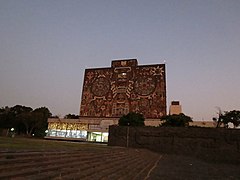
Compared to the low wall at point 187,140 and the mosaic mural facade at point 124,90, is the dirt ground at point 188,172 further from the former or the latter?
the mosaic mural facade at point 124,90

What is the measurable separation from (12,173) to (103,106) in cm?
4611

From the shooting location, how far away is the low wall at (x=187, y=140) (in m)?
20.5

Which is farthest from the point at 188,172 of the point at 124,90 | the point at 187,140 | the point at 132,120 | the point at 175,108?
the point at 175,108

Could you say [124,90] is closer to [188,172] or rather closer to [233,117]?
[233,117]

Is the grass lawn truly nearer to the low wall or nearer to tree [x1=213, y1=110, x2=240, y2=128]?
the low wall

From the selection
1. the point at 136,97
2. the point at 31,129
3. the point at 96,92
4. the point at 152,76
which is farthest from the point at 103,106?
the point at 31,129

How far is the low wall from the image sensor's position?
67.4 ft

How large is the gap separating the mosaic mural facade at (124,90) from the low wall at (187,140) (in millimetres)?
20357

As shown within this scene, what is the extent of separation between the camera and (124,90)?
1893 inches

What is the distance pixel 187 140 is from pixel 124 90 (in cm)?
2733

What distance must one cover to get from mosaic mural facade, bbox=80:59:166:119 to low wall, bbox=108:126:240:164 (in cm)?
2036

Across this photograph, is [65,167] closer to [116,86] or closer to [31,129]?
[116,86]

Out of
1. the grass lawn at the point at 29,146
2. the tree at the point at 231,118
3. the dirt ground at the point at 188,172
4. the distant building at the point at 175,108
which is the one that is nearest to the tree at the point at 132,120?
the tree at the point at 231,118

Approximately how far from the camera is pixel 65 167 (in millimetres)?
4219
